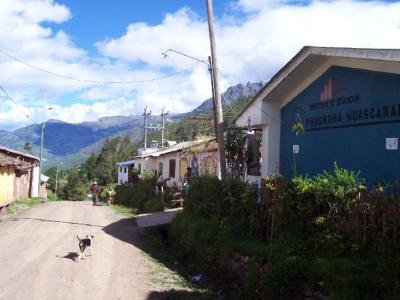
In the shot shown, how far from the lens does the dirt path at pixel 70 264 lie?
1003 cm

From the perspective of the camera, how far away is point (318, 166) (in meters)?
13.3

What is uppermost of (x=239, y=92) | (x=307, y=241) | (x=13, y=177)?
(x=239, y=92)

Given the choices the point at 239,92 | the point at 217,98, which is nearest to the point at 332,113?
the point at 217,98

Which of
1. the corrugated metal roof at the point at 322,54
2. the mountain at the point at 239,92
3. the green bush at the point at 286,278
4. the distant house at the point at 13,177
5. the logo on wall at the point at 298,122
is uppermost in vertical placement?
the mountain at the point at 239,92

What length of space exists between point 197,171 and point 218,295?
61.2ft

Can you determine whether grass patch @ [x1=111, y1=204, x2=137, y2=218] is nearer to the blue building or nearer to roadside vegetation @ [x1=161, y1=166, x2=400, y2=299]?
the blue building

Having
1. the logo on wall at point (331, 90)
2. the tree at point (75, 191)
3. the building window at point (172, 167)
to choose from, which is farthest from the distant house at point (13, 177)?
the tree at point (75, 191)

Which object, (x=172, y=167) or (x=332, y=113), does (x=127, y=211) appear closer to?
(x=172, y=167)

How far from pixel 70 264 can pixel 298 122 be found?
24.2ft

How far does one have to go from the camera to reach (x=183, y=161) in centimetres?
3197

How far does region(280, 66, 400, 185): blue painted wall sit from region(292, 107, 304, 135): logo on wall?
0.01 meters

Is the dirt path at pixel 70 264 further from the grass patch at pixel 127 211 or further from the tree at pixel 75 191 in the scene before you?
the tree at pixel 75 191

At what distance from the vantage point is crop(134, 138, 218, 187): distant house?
87.4 feet

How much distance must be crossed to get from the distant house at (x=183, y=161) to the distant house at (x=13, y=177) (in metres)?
8.68
